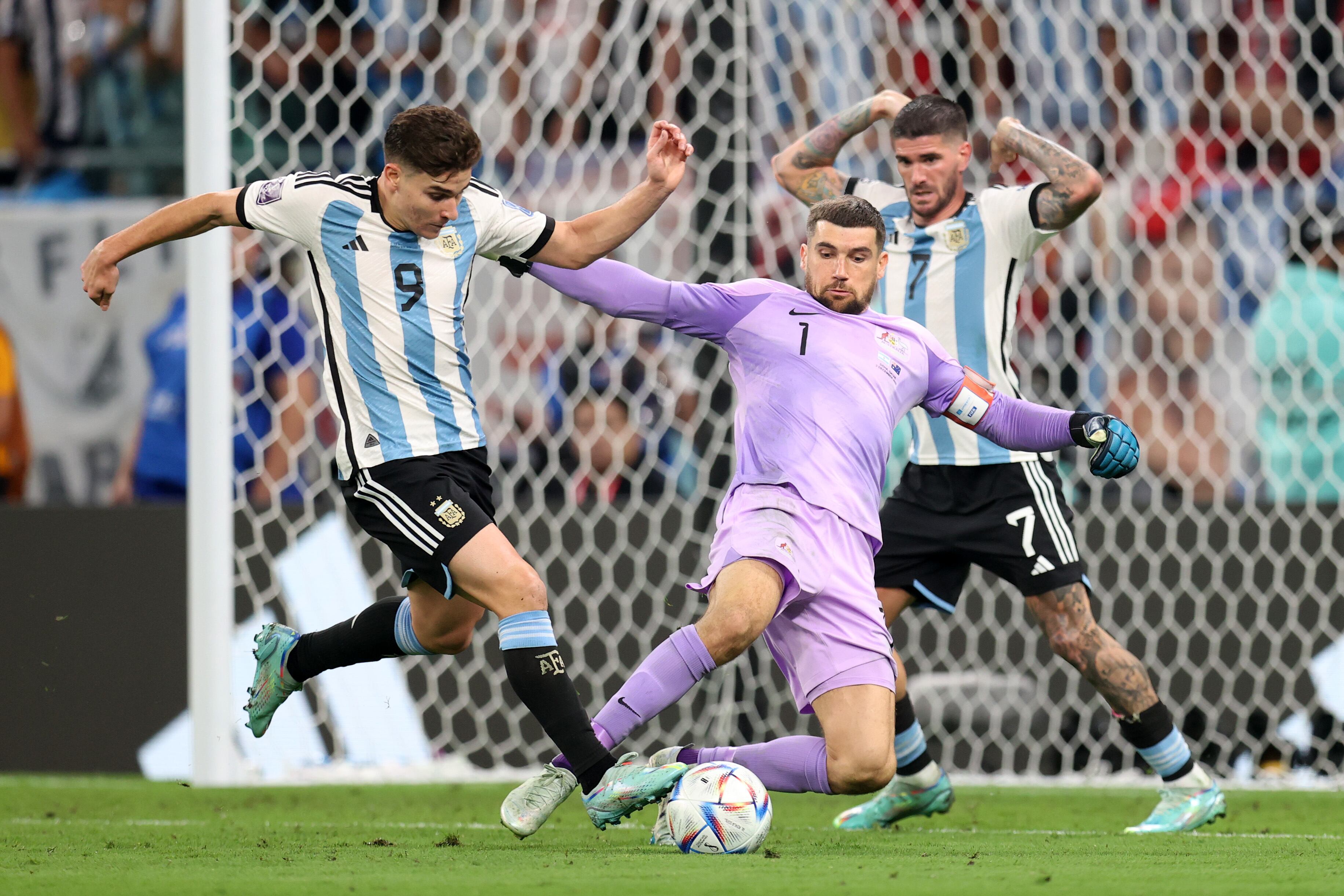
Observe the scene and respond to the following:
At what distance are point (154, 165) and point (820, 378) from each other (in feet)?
18.4

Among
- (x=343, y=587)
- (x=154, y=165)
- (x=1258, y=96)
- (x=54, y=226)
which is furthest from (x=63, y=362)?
(x=1258, y=96)

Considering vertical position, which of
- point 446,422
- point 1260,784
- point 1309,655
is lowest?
point 1260,784

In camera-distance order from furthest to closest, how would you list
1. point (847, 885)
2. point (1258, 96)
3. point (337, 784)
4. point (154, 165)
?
point (154, 165) < point (1258, 96) < point (337, 784) < point (847, 885)

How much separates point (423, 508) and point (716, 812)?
1007mm

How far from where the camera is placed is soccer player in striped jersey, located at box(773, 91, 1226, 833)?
4.62 metres

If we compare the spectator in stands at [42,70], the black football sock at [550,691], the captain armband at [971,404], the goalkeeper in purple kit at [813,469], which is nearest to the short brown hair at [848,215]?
the goalkeeper in purple kit at [813,469]

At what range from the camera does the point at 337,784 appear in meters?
5.96

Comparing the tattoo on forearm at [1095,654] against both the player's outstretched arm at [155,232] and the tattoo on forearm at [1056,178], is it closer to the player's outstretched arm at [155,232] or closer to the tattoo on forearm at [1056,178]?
the tattoo on forearm at [1056,178]

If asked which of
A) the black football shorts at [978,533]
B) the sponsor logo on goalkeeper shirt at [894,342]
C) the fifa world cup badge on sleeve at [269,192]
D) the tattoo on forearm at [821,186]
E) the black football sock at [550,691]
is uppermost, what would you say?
the tattoo on forearm at [821,186]

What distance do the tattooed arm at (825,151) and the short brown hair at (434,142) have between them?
137 cm

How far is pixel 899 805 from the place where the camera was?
4848mm

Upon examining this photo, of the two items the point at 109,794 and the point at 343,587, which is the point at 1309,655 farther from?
the point at 109,794

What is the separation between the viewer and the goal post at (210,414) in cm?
566

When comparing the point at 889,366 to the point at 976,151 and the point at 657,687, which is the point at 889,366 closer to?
the point at 657,687
